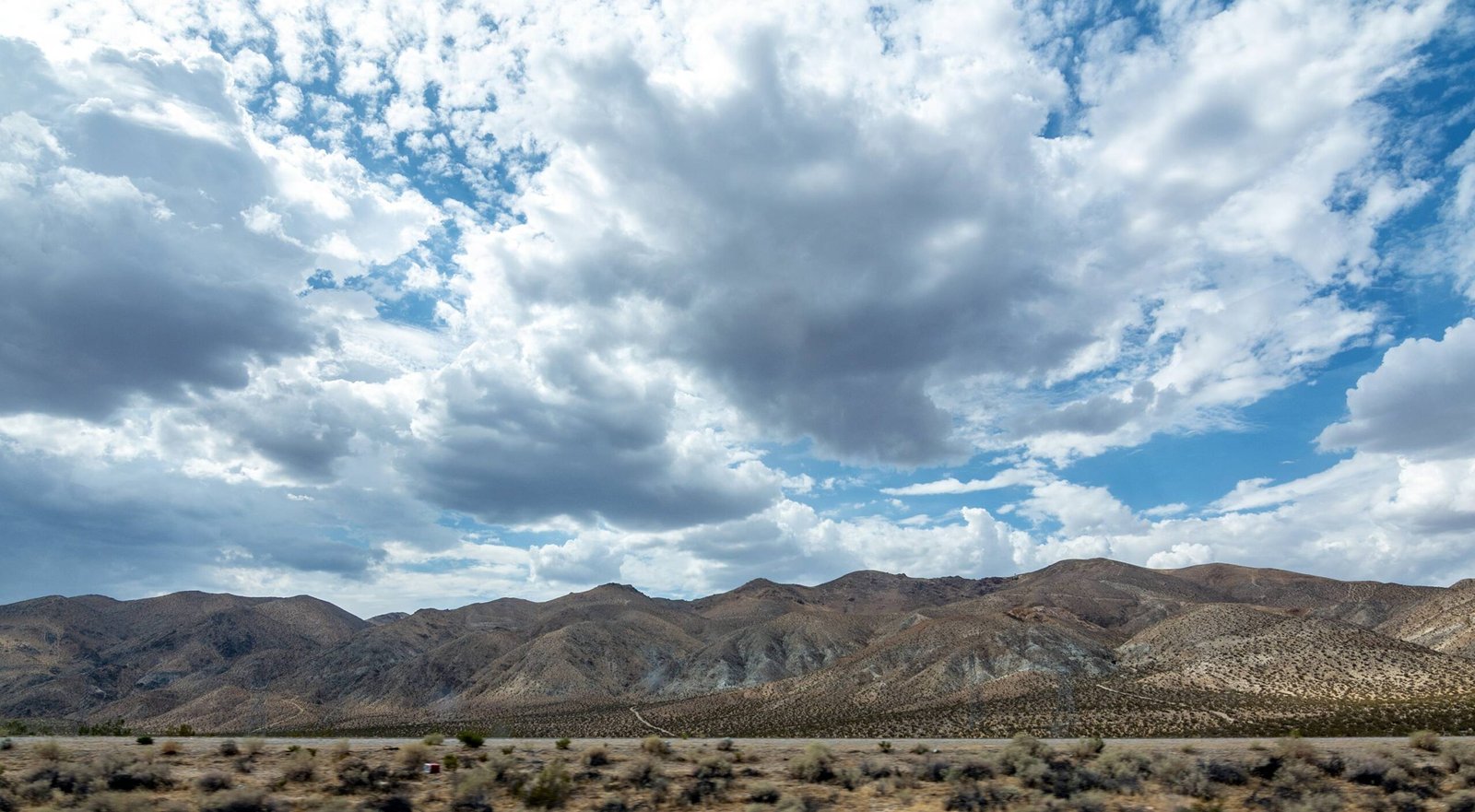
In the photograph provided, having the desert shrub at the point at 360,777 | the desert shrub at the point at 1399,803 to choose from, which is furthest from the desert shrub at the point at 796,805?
the desert shrub at the point at 1399,803

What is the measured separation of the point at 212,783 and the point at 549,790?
8531 mm

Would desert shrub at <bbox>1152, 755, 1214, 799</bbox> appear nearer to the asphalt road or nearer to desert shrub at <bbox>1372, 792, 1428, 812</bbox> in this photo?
desert shrub at <bbox>1372, 792, 1428, 812</bbox>

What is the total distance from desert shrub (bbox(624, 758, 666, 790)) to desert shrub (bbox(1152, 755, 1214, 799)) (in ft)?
48.0

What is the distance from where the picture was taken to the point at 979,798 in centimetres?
2086

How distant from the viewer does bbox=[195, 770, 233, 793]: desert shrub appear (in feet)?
66.5

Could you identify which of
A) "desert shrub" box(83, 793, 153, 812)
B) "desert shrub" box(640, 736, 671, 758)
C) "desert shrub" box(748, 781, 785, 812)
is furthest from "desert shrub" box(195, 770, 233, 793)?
"desert shrub" box(748, 781, 785, 812)

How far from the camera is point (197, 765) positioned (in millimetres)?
23641

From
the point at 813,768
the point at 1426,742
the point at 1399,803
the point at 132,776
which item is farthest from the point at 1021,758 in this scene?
the point at 132,776

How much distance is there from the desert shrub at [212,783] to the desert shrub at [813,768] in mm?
15388

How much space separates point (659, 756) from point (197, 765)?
45.5 feet

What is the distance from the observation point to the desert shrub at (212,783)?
20266 mm

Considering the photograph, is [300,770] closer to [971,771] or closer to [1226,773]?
[971,771]

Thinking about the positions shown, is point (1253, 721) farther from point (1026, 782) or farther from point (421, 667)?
point (421, 667)

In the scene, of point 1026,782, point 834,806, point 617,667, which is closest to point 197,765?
point 834,806
